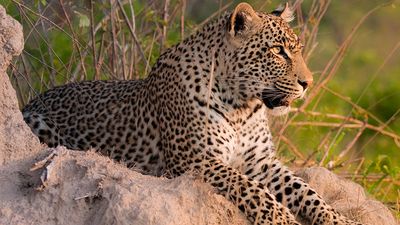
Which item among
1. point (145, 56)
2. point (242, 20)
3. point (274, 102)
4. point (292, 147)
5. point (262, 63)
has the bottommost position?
point (292, 147)

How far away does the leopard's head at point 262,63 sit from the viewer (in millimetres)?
9266

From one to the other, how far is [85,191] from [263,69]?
7.79 feet

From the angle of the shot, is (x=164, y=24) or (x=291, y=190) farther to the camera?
(x=164, y=24)

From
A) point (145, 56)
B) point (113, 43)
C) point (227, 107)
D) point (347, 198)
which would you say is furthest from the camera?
point (145, 56)

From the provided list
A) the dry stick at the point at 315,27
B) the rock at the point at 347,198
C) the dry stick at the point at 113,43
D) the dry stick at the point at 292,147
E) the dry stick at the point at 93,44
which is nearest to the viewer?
the rock at the point at 347,198

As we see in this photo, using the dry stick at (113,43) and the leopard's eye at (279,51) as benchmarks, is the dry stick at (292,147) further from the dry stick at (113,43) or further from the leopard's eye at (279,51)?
the leopard's eye at (279,51)

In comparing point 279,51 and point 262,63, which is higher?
point 279,51

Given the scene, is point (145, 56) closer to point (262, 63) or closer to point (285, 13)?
point (285, 13)

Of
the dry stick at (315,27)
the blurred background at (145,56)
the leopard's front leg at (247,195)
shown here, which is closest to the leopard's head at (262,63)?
the leopard's front leg at (247,195)

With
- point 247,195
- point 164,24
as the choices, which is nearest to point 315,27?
point 164,24

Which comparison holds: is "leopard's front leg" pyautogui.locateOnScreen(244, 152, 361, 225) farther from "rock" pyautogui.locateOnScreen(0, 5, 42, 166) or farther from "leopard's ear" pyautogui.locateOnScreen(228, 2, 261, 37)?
"rock" pyautogui.locateOnScreen(0, 5, 42, 166)

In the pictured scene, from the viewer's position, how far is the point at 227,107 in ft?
30.5

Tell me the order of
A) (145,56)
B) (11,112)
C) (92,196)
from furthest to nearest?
(145,56) → (11,112) → (92,196)

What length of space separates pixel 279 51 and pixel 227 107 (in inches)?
23.4
